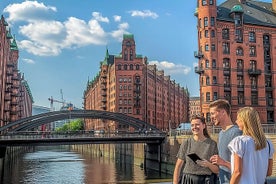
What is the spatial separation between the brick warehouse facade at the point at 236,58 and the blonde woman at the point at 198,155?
3891 centimetres

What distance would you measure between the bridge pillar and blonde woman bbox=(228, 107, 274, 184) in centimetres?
4089

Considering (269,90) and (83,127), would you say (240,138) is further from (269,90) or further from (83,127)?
(83,127)

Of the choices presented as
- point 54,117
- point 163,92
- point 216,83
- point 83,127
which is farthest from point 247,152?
point 83,127

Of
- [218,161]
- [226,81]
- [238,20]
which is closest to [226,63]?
[226,81]

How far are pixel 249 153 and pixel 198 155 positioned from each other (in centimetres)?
111

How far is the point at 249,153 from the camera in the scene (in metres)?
4.09

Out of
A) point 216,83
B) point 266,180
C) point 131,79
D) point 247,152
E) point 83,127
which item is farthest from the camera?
point 83,127

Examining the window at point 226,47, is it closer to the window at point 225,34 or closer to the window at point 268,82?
the window at point 225,34

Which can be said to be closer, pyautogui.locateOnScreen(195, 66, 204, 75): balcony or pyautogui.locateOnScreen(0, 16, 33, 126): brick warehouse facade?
pyautogui.locateOnScreen(195, 66, 204, 75): balcony

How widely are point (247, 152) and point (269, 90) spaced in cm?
4547

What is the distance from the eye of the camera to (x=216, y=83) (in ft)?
145

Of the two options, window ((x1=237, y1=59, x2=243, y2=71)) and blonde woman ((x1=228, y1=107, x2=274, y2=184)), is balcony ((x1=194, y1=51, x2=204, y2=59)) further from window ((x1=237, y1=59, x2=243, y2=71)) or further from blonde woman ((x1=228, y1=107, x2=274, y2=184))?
blonde woman ((x1=228, y1=107, x2=274, y2=184))

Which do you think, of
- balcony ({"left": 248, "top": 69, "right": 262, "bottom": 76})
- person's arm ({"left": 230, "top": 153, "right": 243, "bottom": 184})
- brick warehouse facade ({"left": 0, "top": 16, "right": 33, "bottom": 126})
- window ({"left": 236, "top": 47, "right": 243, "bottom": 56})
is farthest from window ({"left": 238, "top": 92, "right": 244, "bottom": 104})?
person's arm ({"left": 230, "top": 153, "right": 243, "bottom": 184})

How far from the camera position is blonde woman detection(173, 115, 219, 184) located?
5066 mm
